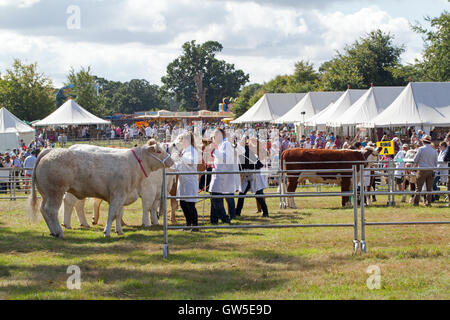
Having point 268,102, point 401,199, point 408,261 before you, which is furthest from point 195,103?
point 408,261

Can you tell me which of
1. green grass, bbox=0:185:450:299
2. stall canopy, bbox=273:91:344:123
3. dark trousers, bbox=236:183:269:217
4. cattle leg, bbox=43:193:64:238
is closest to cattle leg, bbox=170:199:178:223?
green grass, bbox=0:185:450:299

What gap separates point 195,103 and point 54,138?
243ft

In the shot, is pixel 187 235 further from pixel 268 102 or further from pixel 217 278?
pixel 268 102

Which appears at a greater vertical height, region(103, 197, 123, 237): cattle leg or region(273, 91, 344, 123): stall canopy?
region(273, 91, 344, 123): stall canopy

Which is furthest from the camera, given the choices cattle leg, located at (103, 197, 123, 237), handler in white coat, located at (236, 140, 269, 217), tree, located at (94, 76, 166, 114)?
tree, located at (94, 76, 166, 114)

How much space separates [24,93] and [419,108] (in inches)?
2109

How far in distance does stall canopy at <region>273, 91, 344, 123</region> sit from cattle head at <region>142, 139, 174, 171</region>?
26.0 m

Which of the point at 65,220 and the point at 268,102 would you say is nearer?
the point at 65,220

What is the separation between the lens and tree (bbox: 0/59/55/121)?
227 feet

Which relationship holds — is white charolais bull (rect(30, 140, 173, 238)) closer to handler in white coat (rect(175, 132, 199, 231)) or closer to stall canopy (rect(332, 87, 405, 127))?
handler in white coat (rect(175, 132, 199, 231))

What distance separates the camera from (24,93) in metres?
69.6

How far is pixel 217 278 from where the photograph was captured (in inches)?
324

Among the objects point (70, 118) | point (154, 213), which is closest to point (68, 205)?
point (154, 213)

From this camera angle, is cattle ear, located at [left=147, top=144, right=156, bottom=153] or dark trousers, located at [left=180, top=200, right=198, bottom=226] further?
cattle ear, located at [left=147, top=144, right=156, bottom=153]
